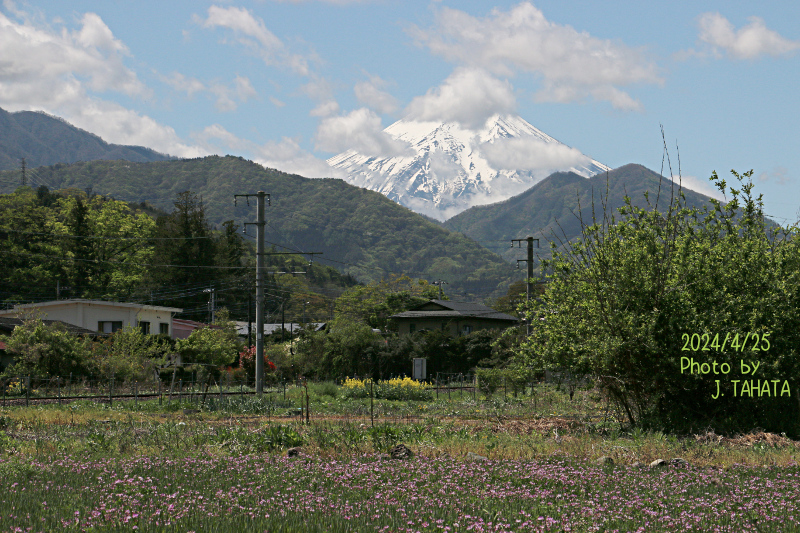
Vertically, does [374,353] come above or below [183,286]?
below

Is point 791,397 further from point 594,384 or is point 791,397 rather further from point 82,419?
point 82,419

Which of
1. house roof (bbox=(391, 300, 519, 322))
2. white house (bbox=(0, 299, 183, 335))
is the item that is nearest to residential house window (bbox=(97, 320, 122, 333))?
white house (bbox=(0, 299, 183, 335))

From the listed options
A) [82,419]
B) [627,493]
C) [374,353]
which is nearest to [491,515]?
[627,493]

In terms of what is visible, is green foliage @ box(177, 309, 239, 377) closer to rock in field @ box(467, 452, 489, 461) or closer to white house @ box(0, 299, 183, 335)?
white house @ box(0, 299, 183, 335)

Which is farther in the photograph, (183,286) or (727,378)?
(183,286)

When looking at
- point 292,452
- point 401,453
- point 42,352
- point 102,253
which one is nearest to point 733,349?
point 401,453

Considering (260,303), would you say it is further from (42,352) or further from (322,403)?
(42,352)

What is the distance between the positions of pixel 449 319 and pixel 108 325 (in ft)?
96.2

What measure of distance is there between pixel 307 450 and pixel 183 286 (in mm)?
70993

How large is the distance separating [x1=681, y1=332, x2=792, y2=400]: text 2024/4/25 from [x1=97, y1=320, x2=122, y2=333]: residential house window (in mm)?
50728

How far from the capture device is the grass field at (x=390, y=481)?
6598 mm

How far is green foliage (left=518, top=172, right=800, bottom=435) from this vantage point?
49.0 feet

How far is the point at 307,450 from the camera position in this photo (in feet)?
39.0

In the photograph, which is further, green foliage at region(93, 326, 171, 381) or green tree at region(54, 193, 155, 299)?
green tree at region(54, 193, 155, 299)
